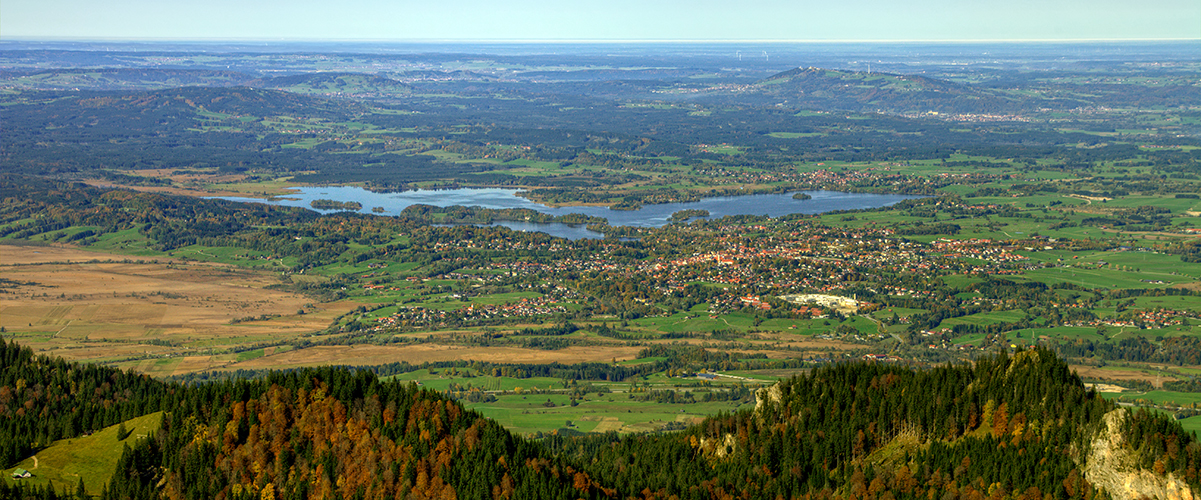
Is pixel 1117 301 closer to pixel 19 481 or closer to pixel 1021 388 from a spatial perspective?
pixel 1021 388

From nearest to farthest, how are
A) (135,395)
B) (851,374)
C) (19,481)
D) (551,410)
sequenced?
(19,481) < (851,374) < (135,395) < (551,410)

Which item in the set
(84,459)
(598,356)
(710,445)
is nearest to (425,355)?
(598,356)

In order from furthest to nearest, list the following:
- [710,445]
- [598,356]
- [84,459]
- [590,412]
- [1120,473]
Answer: [598,356], [590,412], [710,445], [84,459], [1120,473]

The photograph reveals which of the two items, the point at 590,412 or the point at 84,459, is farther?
the point at 590,412

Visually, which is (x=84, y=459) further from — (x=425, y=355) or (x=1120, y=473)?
(x=1120, y=473)

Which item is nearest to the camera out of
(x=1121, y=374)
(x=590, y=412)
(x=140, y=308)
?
(x=590, y=412)

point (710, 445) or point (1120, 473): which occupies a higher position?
point (1120, 473)

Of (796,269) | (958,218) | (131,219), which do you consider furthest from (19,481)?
(958,218)
